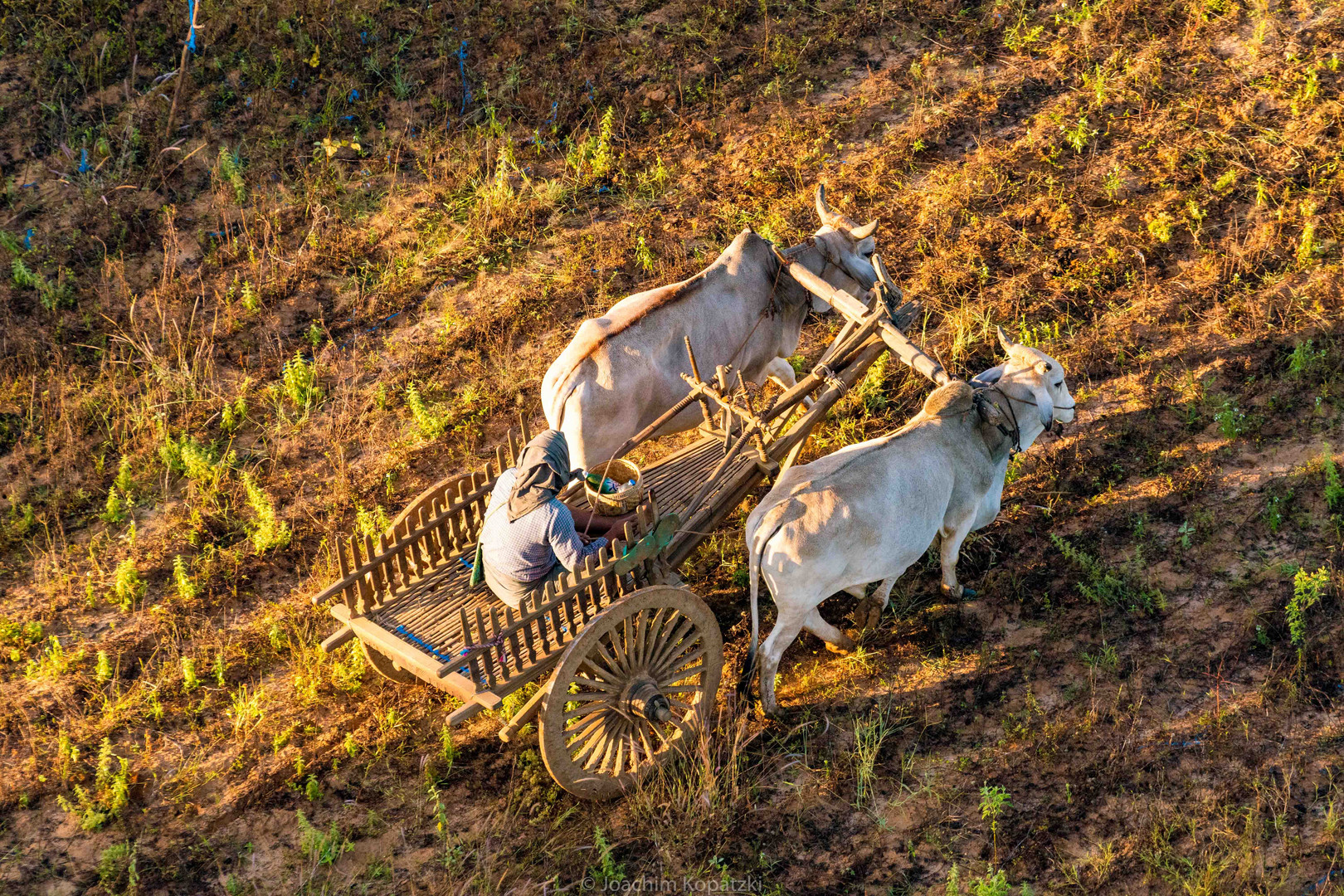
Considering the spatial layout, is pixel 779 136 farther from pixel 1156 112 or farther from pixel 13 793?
pixel 13 793

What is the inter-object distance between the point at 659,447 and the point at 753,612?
2.82 metres

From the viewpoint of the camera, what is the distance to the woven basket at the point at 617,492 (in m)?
6.39

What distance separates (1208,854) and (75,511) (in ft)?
26.9

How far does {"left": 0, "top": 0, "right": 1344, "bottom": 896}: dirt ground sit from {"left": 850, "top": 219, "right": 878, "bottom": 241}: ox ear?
1.20 meters

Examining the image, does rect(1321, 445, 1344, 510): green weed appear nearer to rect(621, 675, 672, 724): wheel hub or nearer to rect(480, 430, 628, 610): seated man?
rect(621, 675, 672, 724): wheel hub

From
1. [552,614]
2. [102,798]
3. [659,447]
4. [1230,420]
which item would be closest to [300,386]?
[659,447]

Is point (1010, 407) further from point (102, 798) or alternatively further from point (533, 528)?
point (102, 798)

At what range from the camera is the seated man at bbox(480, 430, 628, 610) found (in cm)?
586

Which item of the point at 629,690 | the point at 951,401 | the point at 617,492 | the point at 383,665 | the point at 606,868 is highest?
the point at 617,492

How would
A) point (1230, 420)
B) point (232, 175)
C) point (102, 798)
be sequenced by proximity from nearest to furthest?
point (102, 798)
point (1230, 420)
point (232, 175)

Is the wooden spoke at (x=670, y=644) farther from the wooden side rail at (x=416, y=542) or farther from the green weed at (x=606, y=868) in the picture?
the wooden side rail at (x=416, y=542)

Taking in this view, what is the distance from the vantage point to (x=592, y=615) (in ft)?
19.4

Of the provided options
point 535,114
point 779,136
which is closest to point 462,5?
point 535,114

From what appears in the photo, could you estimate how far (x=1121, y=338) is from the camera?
9148mm
